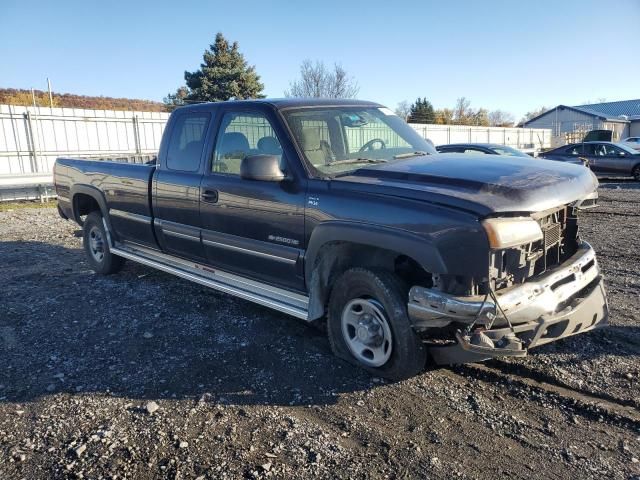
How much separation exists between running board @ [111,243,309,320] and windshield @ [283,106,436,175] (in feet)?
3.55

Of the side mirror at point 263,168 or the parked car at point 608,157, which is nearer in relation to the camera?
the side mirror at point 263,168

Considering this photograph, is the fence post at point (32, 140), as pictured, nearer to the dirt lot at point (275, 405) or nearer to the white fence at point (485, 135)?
the dirt lot at point (275, 405)

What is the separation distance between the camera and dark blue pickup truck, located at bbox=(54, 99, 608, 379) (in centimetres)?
316

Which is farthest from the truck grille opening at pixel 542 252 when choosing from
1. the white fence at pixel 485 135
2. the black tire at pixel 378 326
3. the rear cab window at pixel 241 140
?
the white fence at pixel 485 135

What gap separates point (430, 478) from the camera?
268 cm

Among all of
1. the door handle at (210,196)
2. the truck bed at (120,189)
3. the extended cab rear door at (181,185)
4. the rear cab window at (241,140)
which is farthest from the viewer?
the truck bed at (120,189)

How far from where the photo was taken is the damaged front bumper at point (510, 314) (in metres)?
3.10

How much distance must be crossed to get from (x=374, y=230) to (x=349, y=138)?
1425mm

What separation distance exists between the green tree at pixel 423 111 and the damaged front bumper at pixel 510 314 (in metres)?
48.4

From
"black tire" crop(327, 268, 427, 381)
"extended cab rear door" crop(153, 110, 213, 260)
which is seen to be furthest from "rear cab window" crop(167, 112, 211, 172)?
"black tire" crop(327, 268, 427, 381)

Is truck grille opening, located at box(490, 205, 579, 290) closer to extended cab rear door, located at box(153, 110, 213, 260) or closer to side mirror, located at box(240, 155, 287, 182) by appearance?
side mirror, located at box(240, 155, 287, 182)

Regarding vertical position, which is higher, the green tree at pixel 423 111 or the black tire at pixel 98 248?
the green tree at pixel 423 111

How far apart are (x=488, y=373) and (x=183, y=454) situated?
87.0 inches

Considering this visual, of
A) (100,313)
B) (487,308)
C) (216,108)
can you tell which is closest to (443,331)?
(487,308)
